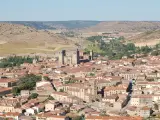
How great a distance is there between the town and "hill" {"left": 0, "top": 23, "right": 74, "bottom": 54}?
3497 centimetres

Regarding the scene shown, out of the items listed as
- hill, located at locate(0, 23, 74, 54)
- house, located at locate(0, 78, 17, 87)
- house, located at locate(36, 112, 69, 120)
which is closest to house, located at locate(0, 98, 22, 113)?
house, located at locate(36, 112, 69, 120)

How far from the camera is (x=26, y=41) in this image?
310ft

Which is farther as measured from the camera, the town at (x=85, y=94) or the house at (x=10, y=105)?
the house at (x=10, y=105)

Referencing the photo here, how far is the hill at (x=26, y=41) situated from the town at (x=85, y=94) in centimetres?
3497

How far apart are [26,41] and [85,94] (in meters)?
62.5

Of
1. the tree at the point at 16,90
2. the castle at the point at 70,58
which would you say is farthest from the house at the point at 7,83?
the castle at the point at 70,58

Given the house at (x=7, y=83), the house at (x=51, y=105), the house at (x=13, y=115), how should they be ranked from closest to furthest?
the house at (x=13, y=115), the house at (x=51, y=105), the house at (x=7, y=83)

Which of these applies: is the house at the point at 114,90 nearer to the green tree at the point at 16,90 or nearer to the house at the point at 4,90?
the green tree at the point at 16,90

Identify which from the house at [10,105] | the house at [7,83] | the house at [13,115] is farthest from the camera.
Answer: the house at [7,83]

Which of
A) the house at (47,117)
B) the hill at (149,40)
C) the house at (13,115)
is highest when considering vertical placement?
the hill at (149,40)

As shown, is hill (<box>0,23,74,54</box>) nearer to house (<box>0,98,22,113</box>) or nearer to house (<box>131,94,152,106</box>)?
house (<box>0,98,22,113</box>)

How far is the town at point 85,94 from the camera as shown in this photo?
95.6 feet

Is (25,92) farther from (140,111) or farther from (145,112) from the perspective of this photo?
(145,112)

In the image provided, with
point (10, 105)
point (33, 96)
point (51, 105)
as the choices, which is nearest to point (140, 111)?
point (51, 105)
